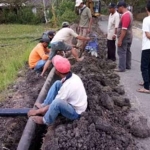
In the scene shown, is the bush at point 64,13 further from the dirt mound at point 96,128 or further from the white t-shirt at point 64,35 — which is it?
the dirt mound at point 96,128

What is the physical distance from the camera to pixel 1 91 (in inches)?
310

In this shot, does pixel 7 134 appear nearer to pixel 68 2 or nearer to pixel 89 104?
pixel 89 104

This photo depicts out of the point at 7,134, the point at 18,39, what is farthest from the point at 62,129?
the point at 18,39

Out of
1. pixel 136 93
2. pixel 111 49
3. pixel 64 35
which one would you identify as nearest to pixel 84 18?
pixel 111 49

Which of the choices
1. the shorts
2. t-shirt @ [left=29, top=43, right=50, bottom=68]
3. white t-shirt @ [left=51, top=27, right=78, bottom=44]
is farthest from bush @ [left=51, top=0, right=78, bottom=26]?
t-shirt @ [left=29, top=43, right=50, bottom=68]

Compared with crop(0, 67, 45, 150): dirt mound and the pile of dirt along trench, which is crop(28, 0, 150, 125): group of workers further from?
crop(0, 67, 45, 150): dirt mound

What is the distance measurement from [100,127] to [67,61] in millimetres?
1097

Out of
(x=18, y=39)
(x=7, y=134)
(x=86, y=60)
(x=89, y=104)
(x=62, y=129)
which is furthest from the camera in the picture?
(x=18, y=39)

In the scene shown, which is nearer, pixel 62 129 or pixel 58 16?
pixel 62 129

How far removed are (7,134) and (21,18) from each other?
26.4 meters

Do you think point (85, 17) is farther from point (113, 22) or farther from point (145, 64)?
point (145, 64)

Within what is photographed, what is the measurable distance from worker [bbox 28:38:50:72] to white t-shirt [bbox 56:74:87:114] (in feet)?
13.4

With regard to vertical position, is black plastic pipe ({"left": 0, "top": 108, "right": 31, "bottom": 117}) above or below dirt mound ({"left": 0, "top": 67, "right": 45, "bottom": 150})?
above

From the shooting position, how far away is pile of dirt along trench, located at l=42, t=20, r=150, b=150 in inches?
183
